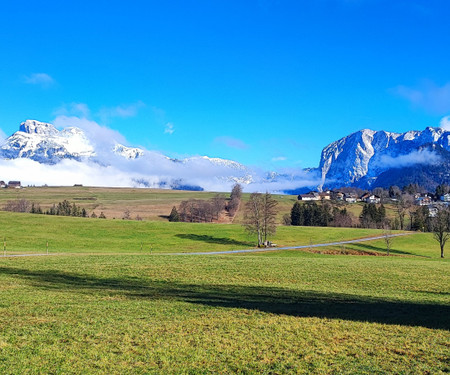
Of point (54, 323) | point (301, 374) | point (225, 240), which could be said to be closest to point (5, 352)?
point (54, 323)

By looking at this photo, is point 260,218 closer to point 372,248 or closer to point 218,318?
point 372,248

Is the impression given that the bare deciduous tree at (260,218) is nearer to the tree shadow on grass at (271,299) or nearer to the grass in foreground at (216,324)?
the grass in foreground at (216,324)

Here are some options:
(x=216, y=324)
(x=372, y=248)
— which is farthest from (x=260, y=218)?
(x=216, y=324)

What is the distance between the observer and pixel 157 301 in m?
21.5

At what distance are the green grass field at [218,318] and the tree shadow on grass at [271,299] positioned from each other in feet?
0.23

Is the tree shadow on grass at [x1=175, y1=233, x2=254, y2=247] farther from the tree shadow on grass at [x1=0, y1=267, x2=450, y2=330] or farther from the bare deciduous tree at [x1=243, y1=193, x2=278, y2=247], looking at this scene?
the tree shadow on grass at [x1=0, y1=267, x2=450, y2=330]

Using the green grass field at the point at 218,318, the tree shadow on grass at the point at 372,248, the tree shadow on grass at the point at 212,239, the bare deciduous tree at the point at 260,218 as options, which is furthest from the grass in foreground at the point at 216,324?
the tree shadow on grass at the point at 212,239

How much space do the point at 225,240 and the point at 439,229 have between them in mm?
45356

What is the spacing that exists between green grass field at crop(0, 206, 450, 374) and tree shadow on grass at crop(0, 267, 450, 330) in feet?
0.23

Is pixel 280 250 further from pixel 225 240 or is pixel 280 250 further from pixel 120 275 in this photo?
pixel 120 275

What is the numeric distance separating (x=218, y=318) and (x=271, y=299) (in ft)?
20.5

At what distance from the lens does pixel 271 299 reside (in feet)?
76.1

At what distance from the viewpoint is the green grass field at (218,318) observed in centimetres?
1200

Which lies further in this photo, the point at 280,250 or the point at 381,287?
the point at 280,250
